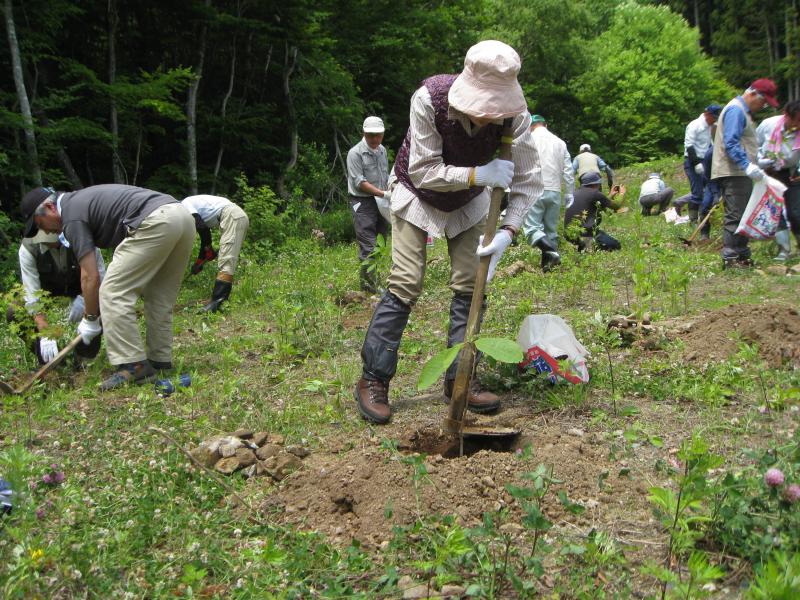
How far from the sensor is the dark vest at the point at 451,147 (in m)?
3.32

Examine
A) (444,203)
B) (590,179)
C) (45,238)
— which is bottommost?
(590,179)

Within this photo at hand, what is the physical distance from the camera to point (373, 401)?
352 centimetres

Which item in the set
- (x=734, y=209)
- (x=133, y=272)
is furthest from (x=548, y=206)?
(x=133, y=272)

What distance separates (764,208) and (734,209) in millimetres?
329

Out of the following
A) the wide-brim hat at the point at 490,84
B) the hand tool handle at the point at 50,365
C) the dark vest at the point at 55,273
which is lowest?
the hand tool handle at the point at 50,365

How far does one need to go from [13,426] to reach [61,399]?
0.47m

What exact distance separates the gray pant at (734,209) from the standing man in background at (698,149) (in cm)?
281

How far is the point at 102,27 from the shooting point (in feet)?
37.0

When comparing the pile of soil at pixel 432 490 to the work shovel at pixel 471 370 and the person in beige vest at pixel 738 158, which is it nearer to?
the work shovel at pixel 471 370

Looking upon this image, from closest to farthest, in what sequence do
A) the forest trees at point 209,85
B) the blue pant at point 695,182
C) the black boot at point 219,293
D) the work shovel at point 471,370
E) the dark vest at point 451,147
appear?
the work shovel at point 471,370 → the dark vest at point 451,147 → the black boot at point 219,293 → the forest trees at point 209,85 → the blue pant at point 695,182

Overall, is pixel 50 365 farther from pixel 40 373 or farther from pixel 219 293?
pixel 219 293

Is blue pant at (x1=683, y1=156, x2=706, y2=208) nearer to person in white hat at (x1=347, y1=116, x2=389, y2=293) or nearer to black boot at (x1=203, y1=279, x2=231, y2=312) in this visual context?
person in white hat at (x1=347, y1=116, x2=389, y2=293)

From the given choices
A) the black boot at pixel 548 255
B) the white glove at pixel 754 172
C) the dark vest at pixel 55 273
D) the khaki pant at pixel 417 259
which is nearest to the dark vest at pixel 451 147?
the khaki pant at pixel 417 259

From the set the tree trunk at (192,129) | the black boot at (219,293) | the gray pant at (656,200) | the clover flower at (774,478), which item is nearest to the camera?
the clover flower at (774,478)
